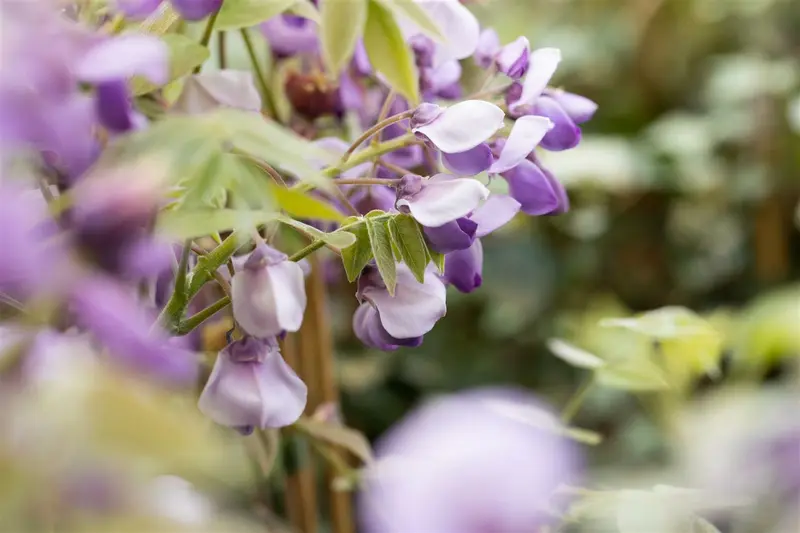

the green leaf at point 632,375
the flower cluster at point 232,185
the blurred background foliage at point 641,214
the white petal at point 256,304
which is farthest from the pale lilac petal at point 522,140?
the blurred background foliage at point 641,214

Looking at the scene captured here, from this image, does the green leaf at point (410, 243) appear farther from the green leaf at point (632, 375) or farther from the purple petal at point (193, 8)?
the green leaf at point (632, 375)

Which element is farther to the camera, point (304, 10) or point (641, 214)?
point (641, 214)

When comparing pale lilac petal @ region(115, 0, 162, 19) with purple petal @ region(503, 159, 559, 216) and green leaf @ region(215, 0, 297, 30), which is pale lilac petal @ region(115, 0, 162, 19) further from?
purple petal @ region(503, 159, 559, 216)

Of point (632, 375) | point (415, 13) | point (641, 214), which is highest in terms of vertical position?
point (415, 13)

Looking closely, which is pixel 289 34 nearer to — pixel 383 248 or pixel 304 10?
pixel 304 10

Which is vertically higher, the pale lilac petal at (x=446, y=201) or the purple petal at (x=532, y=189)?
the pale lilac petal at (x=446, y=201)

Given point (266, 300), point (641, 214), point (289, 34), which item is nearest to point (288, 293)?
point (266, 300)
